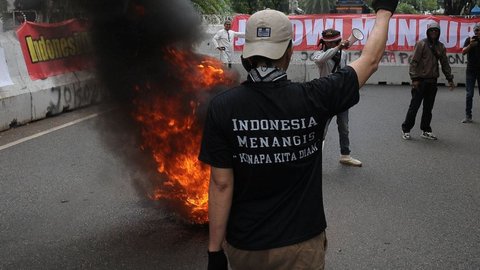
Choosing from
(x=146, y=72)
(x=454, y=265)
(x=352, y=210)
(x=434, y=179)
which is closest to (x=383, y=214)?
(x=352, y=210)

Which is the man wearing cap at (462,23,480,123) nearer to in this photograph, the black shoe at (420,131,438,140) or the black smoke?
the black shoe at (420,131,438,140)

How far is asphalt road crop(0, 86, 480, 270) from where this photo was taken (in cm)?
406

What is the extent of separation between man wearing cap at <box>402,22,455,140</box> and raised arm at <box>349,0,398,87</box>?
251 inches

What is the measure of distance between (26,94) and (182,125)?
630 centimetres

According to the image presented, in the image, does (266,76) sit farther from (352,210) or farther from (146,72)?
(352,210)

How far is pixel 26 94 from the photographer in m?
9.54

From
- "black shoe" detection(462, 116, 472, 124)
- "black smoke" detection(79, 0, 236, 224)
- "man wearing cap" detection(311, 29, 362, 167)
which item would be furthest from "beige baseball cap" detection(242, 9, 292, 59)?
"black shoe" detection(462, 116, 472, 124)

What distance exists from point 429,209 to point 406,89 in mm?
10558

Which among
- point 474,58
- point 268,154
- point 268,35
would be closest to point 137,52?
point 268,35

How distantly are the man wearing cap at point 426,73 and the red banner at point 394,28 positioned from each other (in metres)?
7.77

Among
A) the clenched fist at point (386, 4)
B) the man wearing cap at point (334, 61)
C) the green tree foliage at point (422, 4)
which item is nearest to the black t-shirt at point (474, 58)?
the man wearing cap at point (334, 61)

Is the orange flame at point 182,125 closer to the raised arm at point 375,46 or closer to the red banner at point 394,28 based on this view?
the raised arm at point 375,46

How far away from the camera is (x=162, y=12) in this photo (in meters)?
4.30

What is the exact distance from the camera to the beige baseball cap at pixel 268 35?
6.82ft
